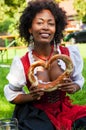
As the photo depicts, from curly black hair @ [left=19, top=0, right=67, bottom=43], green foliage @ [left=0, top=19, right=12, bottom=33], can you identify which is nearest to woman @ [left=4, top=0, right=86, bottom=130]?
curly black hair @ [left=19, top=0, right=67, bottom=43]

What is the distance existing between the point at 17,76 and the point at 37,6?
2.11 feet

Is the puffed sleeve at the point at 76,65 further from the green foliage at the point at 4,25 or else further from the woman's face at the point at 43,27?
the green foliage at the point at 4,25

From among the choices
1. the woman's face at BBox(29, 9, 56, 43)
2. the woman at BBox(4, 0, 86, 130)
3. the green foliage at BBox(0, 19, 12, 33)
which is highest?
the woman's face at BBox(29, 9, 56, 43)

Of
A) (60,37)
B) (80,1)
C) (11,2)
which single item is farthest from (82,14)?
(60,37)

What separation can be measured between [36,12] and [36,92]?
2.42 feet

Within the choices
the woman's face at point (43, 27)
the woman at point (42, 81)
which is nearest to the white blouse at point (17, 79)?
the woman at point (42, 81)

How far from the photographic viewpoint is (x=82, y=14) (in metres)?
40.9

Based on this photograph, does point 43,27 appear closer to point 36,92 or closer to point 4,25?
point 36,92

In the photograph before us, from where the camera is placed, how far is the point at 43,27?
384cm

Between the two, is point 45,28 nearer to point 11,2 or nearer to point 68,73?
point 68,73

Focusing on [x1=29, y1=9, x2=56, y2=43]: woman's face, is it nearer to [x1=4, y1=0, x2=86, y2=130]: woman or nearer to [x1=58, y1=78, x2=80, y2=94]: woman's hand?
[x1=4, y1=0, x2=86, y2=130]: woman

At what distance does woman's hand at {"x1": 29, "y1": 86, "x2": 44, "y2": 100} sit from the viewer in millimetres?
3646

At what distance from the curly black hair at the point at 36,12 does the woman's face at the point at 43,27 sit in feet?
0.16

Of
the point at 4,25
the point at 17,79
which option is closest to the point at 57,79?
the point at 17,79
